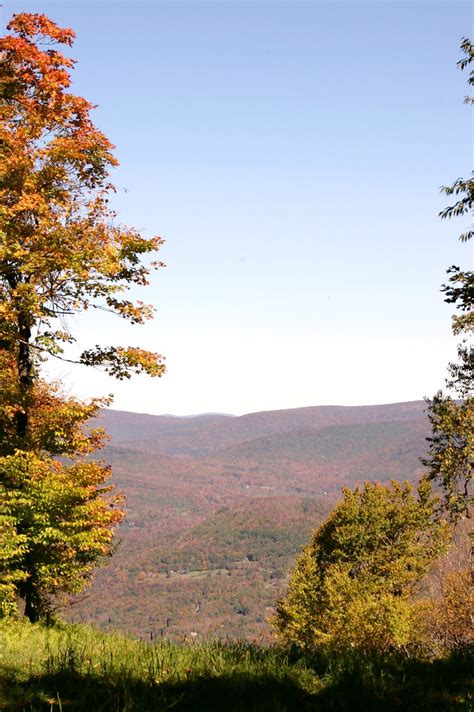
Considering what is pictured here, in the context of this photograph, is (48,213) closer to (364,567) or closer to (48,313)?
(48,313)

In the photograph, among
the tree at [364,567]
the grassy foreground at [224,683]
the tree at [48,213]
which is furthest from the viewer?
the tree at [364,567]

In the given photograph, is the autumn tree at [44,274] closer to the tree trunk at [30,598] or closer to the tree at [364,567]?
the tree trunk at [30,598]

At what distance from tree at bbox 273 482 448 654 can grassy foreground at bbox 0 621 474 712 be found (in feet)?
110

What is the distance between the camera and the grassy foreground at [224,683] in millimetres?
5168

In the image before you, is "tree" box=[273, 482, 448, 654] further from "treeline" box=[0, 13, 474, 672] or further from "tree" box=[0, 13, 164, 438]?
"tree" box=[0, 13, 164, 438]

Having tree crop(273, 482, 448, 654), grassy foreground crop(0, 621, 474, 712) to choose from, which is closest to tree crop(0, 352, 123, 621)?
grassy foreground crop(0, 621, 474, 712)

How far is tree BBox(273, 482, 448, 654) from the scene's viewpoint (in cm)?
3788

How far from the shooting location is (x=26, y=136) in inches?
560

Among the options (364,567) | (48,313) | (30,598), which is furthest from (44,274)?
(364,567)

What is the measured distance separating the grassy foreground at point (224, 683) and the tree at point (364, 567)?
3350cm

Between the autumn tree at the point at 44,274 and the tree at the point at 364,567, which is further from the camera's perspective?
the tree at the point at 364,567

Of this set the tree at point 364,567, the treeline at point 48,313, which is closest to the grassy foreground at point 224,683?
the treeline at point 48,313

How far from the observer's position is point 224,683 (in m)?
5.82

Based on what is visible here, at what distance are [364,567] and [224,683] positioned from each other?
1570 inches
